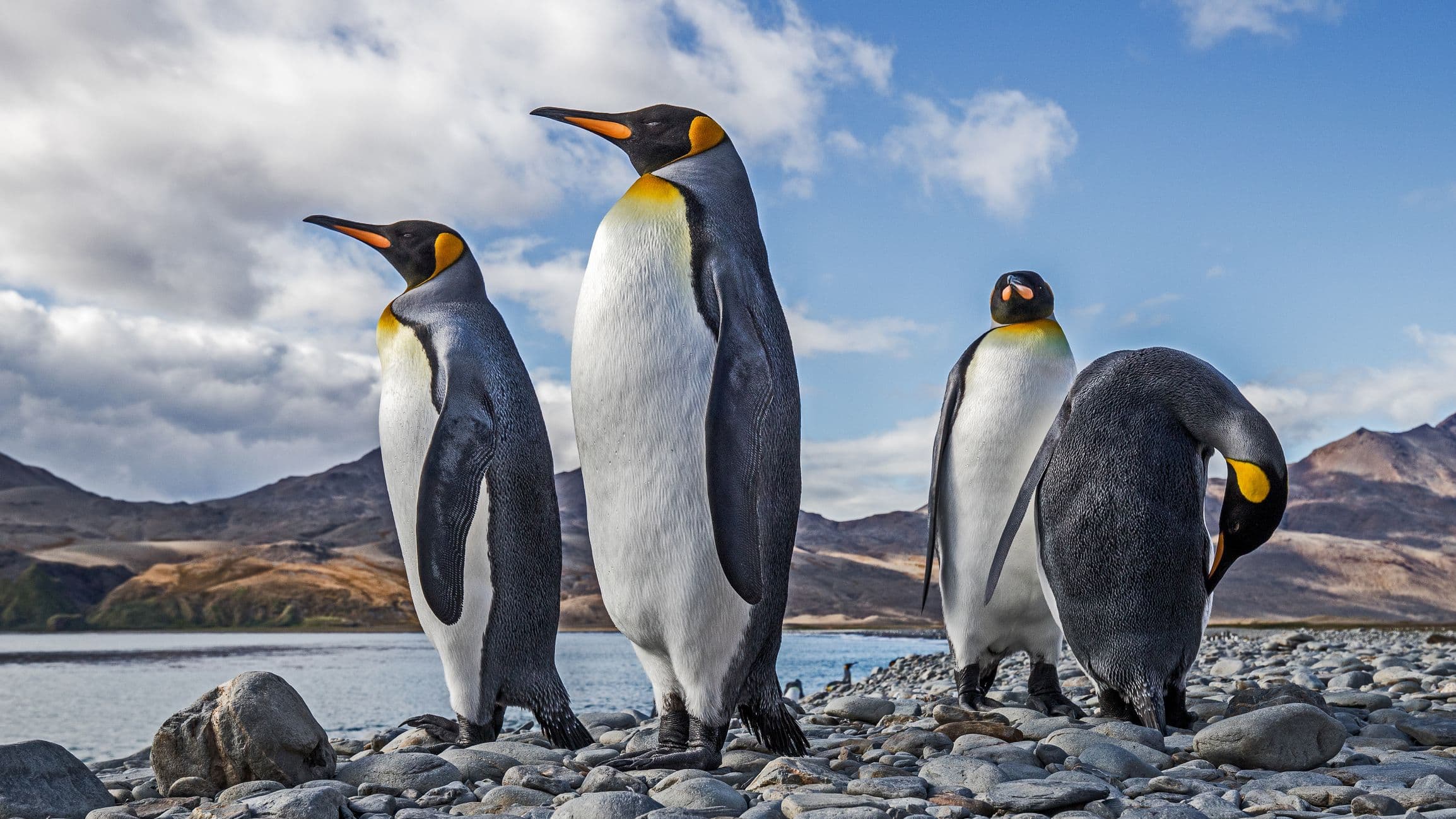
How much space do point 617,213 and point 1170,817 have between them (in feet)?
7.74

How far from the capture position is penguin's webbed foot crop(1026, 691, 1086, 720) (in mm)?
4363

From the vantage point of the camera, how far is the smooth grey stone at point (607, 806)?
7.89ft

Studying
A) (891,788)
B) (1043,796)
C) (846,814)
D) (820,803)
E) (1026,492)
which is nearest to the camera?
(846,814)

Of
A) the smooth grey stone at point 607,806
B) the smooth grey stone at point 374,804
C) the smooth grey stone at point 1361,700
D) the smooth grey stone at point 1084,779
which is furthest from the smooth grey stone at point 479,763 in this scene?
the smooth grey stone at point 1361,700

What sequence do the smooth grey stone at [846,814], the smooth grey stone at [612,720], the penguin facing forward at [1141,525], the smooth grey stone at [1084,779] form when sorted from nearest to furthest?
the smooth grey stone at [846,814]
the smooth grey stone at [1084,779]
the penguin facing forward at [1141,525]
the smooth grey stone at [612,720]

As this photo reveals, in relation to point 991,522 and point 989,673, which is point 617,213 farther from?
point 989,673

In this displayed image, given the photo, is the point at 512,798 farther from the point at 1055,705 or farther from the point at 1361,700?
the point at 1361,700

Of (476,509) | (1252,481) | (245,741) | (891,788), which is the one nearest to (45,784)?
(245,741)

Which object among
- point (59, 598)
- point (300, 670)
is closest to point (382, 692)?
point (300, 670)

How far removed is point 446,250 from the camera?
4.53 metres

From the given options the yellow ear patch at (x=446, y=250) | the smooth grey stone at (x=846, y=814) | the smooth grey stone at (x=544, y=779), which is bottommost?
the smooth grey stone at (x=544, y=779)

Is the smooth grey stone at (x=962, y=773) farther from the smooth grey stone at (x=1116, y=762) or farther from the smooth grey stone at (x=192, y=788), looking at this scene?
the smooth grey stone at (x=192, y=788)

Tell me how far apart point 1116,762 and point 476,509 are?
93.3 inches

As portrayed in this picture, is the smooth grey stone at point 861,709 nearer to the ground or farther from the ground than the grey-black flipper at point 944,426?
nearer to the ground
